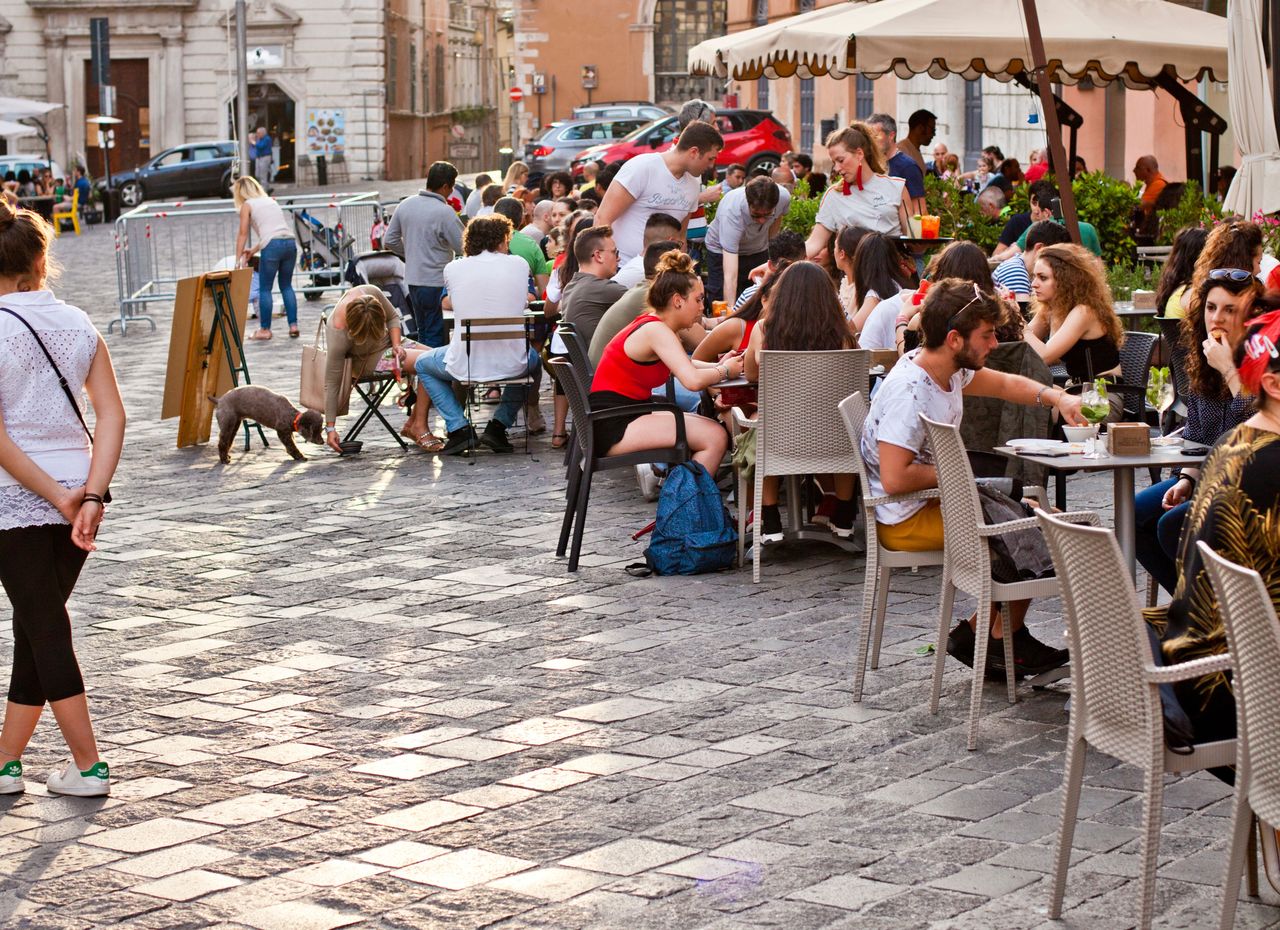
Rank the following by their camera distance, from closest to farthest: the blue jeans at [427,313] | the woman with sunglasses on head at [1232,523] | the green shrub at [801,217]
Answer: the woman with sunglasses on head at [1232,523]
the blue jeans at [427,313]
the green shrub at [801,217]

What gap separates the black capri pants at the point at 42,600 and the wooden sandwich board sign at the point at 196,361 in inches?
254

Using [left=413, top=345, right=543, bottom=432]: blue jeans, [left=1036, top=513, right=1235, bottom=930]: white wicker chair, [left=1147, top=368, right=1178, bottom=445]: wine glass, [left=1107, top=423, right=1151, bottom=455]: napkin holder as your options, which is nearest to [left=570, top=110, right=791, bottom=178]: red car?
[left=413, top=345, right=543, bottom=432]: blue jeans

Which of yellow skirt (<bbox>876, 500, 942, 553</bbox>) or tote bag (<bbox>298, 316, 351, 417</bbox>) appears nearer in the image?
yellow skirt (<bbox>876, 500, 942, 553</bbox>)

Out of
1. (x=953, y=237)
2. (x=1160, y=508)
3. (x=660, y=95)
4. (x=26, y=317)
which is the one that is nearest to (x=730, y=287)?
(x=953, y=237)

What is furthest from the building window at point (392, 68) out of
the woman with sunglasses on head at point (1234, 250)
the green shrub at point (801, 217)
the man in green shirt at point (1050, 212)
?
the woman with sunglasses on head at point (1234, 250)

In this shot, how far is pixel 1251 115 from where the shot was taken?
11.1 metres

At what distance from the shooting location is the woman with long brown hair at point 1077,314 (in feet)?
26.6

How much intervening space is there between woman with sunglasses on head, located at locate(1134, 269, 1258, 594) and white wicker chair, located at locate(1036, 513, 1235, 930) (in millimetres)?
1931

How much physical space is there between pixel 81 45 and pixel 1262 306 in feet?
157

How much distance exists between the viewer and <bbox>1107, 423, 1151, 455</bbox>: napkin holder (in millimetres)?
5754

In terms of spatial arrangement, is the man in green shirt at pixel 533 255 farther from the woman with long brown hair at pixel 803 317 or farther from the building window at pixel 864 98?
the building window at pixel 864 98

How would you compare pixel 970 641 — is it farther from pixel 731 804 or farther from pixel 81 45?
pixel 81 45

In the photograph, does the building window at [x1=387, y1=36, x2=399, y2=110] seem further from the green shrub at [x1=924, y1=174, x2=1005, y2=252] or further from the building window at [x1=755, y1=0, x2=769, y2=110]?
the green shrub at [x1=924, y1=174, x2=1005, y2=252]

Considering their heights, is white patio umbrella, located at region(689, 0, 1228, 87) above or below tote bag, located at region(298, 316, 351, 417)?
above
